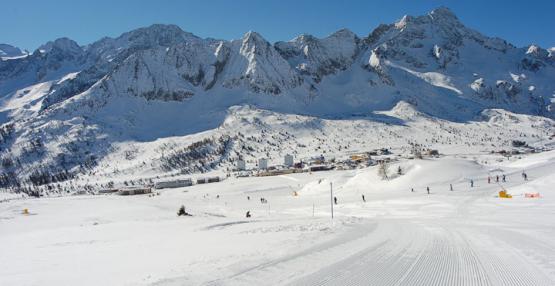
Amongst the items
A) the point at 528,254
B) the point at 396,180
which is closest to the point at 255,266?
the point at 528,254

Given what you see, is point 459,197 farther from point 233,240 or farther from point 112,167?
point 112,167

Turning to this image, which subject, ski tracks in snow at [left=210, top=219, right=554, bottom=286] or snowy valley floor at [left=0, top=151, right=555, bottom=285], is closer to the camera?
ski tracks in snow at [left=210, top=219, right=554, bottom=286]

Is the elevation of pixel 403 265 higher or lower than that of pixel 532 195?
higher

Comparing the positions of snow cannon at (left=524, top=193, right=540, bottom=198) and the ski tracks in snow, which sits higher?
the ski tracks in snow

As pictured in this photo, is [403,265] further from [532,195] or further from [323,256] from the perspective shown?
[532,195]

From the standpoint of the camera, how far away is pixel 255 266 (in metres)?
13.1

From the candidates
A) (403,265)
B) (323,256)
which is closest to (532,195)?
(403,265)

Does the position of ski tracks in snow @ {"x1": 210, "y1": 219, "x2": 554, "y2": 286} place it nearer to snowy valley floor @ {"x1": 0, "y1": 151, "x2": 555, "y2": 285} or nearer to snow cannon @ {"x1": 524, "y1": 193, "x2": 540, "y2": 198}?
snowy valley floor @ {"x1": 0, "y1": 151, "x2": 555, "y2": 285}

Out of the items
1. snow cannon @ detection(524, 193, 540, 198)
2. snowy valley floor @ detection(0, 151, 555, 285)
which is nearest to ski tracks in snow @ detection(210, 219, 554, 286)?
snowy valley floor @ detection(0, 151, 555, 285)

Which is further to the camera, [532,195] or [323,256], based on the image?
[532,195]

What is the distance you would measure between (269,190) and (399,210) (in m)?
52.6

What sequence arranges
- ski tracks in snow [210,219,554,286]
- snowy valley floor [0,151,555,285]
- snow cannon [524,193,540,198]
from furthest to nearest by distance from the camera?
snow cannon [524,193,540,198] → snowy valley floor [0,151,555,285] → ski tracks in snow [210,219,554,286]

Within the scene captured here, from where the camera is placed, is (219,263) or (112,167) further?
(112,167)

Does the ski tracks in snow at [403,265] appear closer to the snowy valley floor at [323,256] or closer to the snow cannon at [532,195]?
the snowy valley floor at [323,256]
